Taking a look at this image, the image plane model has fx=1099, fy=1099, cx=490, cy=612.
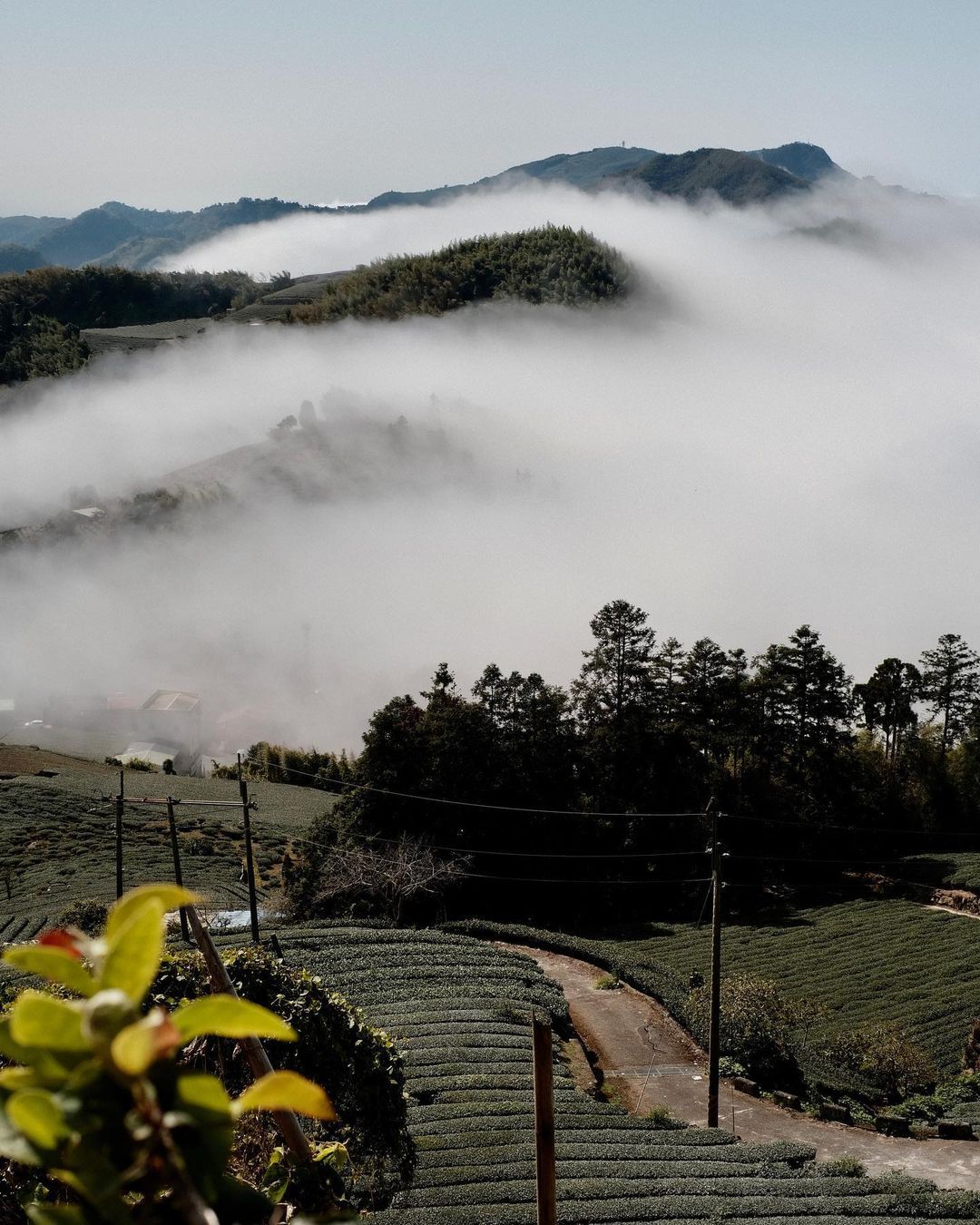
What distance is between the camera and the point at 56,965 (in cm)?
156

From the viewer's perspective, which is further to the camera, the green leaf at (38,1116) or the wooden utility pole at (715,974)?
the wooden utility pole at (715,974)

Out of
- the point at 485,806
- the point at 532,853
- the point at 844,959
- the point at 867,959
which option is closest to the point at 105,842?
the point at 485,806

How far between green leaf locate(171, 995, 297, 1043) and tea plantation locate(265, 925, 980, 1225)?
582 inches

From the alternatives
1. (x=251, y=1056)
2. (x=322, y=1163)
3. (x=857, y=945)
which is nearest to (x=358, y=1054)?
(x=322, y=1163)

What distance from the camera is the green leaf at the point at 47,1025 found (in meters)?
1.50

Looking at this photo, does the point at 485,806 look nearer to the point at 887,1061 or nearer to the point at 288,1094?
the point at 887,1061

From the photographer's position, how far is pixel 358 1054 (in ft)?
36.8

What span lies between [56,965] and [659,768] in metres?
52.4

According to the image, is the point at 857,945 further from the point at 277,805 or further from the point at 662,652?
the point at 277,805

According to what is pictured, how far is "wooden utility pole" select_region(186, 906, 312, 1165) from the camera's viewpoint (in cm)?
408

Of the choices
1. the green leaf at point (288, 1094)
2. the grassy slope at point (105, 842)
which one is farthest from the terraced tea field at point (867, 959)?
the green leaf at point (288, 1094)

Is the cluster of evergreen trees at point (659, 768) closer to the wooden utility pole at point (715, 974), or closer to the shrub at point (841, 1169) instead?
the wooden utility pole at point (715, 974)

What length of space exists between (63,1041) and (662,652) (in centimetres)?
5633

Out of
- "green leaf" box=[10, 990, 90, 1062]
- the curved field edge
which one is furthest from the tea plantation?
"green leaf" box=[10, 990, 90, 1062]
